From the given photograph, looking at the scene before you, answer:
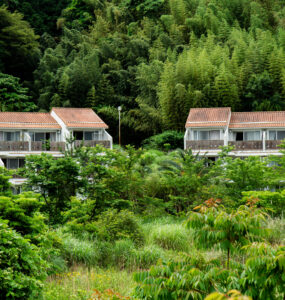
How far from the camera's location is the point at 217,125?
32.2 metres

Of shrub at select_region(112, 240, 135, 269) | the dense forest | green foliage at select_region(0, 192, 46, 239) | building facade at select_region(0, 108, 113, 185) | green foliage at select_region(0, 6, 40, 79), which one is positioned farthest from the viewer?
green foliage at select_region(0, 6, 40, 79)

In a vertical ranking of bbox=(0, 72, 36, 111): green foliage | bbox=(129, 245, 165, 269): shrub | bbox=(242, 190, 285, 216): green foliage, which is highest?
bbox=(0, 72, 36, 111): green foliage

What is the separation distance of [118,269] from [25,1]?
150 feet

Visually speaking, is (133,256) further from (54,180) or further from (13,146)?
(13,146)

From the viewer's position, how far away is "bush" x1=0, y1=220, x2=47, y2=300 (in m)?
8.50

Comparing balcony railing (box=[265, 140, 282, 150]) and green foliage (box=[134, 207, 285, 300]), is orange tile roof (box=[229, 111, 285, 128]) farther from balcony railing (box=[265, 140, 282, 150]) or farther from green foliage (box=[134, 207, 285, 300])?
green foliage (box=[134, 207, 285, 300])

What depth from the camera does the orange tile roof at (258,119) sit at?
32.6 meters

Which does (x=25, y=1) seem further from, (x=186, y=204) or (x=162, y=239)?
(x=162, y=239)

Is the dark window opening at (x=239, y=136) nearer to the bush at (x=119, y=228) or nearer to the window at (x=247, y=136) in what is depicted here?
the window at (x=247, y=136)

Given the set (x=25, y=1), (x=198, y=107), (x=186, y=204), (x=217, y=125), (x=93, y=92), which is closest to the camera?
(x=186, y=204)

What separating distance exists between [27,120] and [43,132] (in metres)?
1.52

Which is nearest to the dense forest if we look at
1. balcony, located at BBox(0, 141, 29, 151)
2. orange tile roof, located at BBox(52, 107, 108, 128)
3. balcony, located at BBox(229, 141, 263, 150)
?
balcony, located at BBox(229, 141, 263, 150)

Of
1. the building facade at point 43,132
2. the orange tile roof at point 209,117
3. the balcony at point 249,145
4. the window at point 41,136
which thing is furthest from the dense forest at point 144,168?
the window at point 41,136

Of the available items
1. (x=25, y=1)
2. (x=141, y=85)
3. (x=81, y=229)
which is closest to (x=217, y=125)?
(x=141, y=85)
